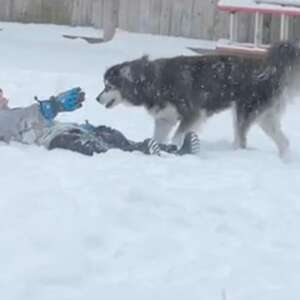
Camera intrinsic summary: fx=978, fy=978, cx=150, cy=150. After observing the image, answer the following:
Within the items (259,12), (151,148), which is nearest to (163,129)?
(151,148)

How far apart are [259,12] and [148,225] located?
8.47m

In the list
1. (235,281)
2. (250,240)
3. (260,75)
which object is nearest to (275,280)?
(235,281)

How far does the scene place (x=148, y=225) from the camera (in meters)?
4.93

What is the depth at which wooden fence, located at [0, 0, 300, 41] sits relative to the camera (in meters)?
16.2

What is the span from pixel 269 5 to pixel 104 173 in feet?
24.8

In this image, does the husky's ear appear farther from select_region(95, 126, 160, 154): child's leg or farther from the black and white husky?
select_region(95, 126, 160, 154): child's leg

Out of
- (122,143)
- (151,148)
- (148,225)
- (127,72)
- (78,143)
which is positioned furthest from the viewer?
(127,72)

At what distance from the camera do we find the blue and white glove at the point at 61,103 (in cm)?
696

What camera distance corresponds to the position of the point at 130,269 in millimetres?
4328

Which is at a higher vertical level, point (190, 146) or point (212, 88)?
point (212, 88)

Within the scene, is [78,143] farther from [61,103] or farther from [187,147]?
[187,147]

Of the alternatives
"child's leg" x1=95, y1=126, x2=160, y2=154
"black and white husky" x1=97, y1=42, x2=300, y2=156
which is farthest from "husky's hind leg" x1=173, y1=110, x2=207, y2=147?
"child's leg" x1=95, y1=126, x2=160, y2=154

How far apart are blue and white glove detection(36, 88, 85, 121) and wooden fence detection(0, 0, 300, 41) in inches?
341

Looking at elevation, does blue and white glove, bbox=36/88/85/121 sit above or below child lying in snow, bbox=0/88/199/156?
above
